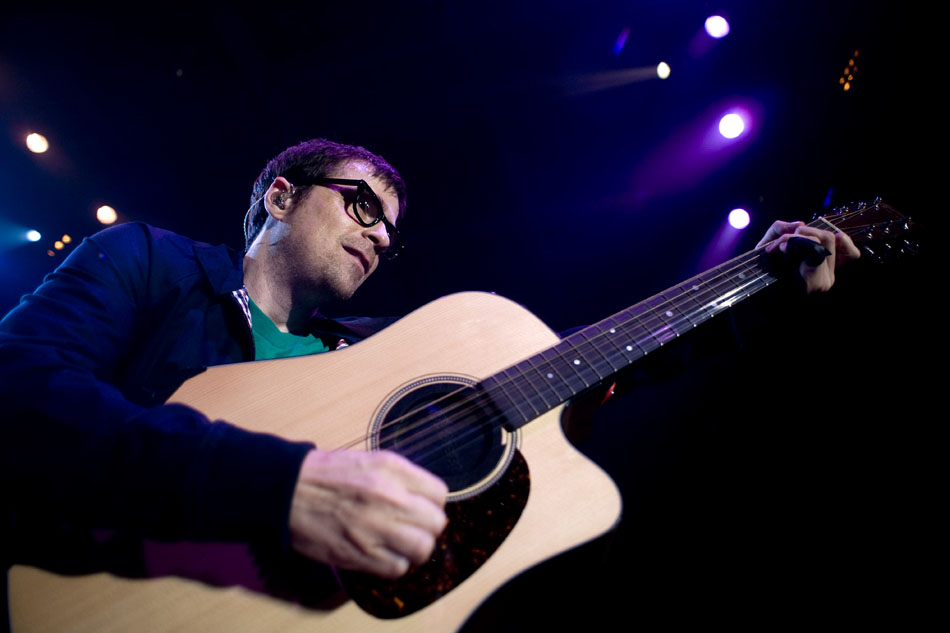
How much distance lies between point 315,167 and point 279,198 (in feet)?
1.04

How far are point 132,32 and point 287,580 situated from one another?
425 cm

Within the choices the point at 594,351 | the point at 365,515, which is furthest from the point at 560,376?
the point at 365,515

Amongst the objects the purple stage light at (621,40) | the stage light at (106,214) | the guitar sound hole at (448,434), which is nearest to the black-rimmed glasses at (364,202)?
the guitar sound hole at (448,434)

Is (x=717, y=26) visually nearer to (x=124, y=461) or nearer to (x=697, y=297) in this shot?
(x=697, y=297)

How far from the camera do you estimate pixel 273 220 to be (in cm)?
253

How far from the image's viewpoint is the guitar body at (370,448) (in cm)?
99

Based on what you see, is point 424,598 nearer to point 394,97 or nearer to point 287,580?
point 287,580

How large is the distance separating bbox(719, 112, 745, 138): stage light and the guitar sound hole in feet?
10.4

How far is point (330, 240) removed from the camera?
7.57 ft

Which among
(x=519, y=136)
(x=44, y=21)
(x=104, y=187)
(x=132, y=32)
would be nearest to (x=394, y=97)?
(x=519, y=136)

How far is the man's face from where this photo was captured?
7.48ft

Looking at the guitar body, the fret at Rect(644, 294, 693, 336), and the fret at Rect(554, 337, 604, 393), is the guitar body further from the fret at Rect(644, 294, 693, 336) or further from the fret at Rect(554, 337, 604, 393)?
the fret at Rect(644, 294, 693, 336)

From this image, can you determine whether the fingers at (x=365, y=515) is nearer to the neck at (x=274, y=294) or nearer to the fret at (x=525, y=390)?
the fret at (x=525, y=390)

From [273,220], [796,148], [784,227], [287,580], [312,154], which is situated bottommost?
[287,580]
